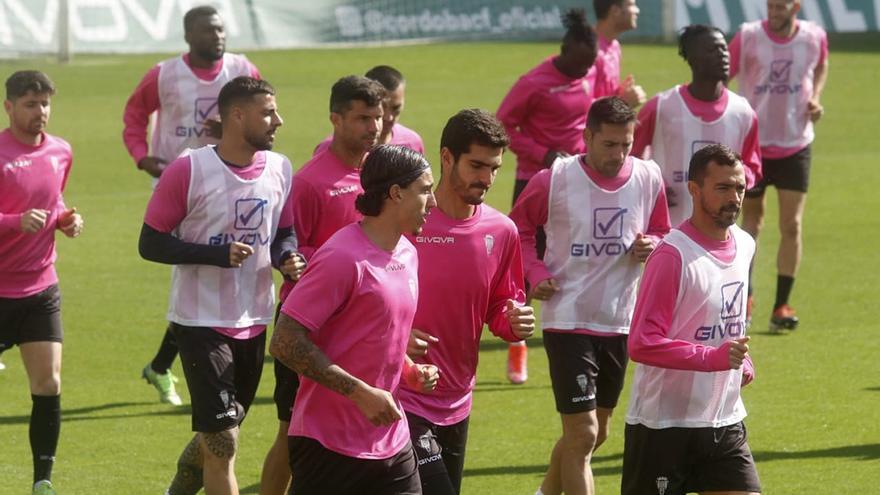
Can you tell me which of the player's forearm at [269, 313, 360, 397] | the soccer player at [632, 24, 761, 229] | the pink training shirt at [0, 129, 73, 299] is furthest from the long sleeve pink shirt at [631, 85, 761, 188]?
the player's forearm at [269, 313, 360, 397]

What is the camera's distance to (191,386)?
8.60 m

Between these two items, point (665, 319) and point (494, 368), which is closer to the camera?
point (665, 319)

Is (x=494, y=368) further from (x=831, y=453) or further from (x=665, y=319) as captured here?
(x=665, y=319)

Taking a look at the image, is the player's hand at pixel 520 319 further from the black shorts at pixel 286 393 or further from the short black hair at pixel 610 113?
the black shorts at pixel 286 393

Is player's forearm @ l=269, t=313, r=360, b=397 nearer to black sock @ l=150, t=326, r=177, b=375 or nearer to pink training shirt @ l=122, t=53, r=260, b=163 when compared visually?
black sock @ l=150, t=326, r=177, b=375

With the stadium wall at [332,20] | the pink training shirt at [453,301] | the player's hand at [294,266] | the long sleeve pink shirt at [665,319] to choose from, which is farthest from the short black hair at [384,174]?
the stadium wall at [332,20]

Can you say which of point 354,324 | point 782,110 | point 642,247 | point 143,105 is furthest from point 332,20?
point 354,324

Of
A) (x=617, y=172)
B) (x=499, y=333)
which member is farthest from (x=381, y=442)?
(x=617, y=172)

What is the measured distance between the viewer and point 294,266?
839 centimetres

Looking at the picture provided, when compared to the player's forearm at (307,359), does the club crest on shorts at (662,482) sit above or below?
below

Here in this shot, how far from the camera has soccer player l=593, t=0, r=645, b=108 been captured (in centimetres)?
1307

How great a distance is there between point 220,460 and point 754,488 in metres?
2.71

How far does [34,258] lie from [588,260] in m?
3.25

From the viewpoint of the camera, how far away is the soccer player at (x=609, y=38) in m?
13.1
